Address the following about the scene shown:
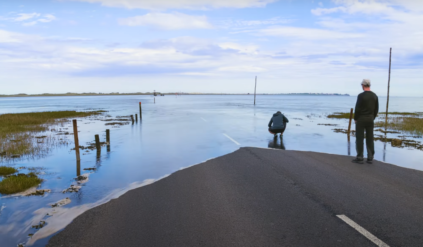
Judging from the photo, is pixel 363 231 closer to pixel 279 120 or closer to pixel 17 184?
pixel 17 184

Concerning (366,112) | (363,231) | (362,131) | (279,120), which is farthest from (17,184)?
(279,120)

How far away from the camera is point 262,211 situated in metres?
5.57

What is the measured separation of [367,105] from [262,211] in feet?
19.7

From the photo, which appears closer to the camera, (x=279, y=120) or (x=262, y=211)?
(x=262, y=211)

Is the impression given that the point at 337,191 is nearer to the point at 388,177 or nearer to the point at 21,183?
the point at 388,177

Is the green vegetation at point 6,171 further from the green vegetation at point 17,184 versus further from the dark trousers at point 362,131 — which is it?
the dark trousers at point 362,131

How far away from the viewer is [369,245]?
417 centimetres

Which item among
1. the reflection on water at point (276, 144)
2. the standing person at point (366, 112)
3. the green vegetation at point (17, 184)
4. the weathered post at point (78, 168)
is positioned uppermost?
the standing person at point (366, 112)

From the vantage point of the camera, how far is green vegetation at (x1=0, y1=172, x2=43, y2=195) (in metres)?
8.36

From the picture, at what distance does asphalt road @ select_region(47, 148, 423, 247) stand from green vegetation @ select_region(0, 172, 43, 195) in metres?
3.63

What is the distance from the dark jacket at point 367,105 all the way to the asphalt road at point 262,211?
180 cm

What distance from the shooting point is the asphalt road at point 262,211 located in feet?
14.9

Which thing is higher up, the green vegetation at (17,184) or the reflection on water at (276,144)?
the reflection on water at (276,144)

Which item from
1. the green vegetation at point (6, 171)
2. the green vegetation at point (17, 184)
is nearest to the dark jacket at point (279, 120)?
the green vegetation at point (17, 184)
